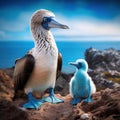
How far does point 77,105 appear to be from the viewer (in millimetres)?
1861

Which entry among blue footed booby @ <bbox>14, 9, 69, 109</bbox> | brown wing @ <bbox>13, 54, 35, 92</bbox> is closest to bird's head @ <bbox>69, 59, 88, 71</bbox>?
blue footed booby @ <bbox>14, 9, 69, 109</bbox>

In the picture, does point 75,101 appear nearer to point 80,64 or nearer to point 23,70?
point 80,64

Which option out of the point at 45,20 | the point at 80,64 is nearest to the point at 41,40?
the point at 45,20

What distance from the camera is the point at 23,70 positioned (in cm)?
189

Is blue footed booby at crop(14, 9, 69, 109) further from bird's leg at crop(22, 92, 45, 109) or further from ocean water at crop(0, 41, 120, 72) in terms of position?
ocean water at crop(0, 41, 120, 72)

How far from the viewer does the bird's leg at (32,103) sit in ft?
6.13

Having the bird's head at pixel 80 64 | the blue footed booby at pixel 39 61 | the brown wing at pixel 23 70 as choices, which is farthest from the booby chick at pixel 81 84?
the brown wing at pixel 23 70

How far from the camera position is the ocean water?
81.0 inches

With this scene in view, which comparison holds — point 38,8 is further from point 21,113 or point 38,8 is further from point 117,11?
point 21,113

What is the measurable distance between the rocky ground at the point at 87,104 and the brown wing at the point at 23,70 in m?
0.10

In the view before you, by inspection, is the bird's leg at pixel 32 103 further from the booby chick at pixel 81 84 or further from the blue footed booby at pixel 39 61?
the booby chick at pixel 81 84

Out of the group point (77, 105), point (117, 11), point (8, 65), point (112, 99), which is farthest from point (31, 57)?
point (117, 11)

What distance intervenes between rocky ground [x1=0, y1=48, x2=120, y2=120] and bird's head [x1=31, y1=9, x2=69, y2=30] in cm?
36

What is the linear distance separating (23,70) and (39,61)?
10cm
